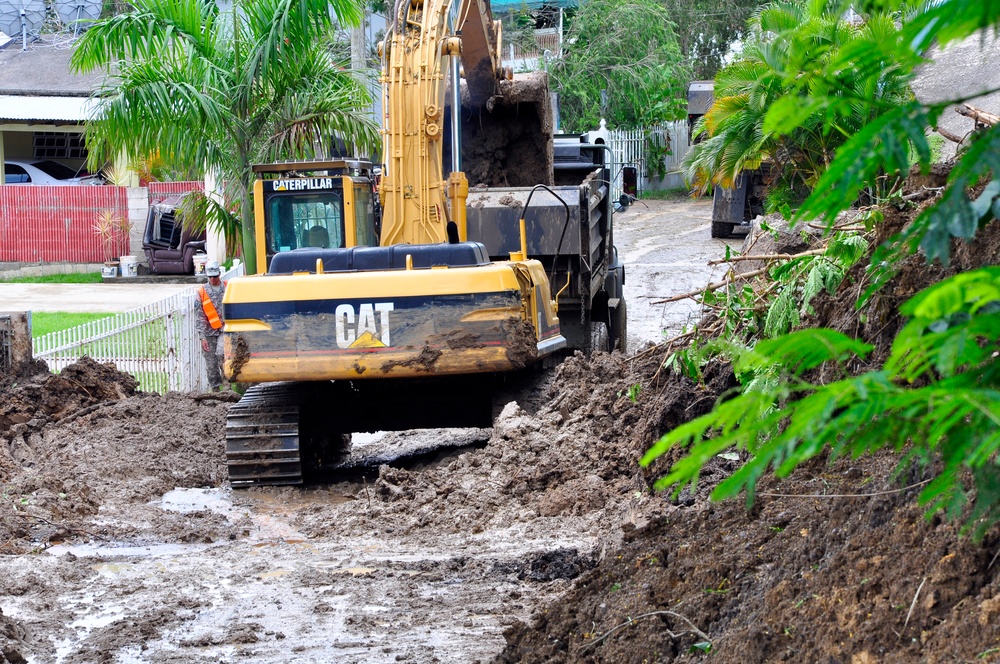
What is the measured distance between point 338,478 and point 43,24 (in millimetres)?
31217

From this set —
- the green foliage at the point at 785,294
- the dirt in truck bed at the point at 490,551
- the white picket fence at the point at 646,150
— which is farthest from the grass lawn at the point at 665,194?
the green foliage at the point at 785,294

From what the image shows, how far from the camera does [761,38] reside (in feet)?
42.2

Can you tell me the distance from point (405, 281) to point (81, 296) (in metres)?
16.5

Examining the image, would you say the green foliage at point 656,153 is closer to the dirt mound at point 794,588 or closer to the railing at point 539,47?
the railing at point 539,47

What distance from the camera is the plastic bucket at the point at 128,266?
26.0 m

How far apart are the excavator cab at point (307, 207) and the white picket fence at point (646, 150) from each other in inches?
921

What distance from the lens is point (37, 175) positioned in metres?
31.2

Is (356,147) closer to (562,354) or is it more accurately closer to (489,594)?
(562,354)

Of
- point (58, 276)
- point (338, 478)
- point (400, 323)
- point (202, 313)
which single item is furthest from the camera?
point (58, 276)

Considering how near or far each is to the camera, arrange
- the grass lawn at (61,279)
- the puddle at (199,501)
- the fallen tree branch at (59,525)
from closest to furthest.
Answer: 1. the fallen tree branch at (59,525)
2. the puddle at (199,501)
3. the grass lawn at (61,279)

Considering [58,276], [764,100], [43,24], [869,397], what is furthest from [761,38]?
[43,24]

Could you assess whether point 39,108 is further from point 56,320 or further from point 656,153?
point 656,153

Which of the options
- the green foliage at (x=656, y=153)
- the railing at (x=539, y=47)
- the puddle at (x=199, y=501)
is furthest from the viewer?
the green foliage at (x=656, y=153)

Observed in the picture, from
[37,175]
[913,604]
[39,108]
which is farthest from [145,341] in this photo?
[37,175]
